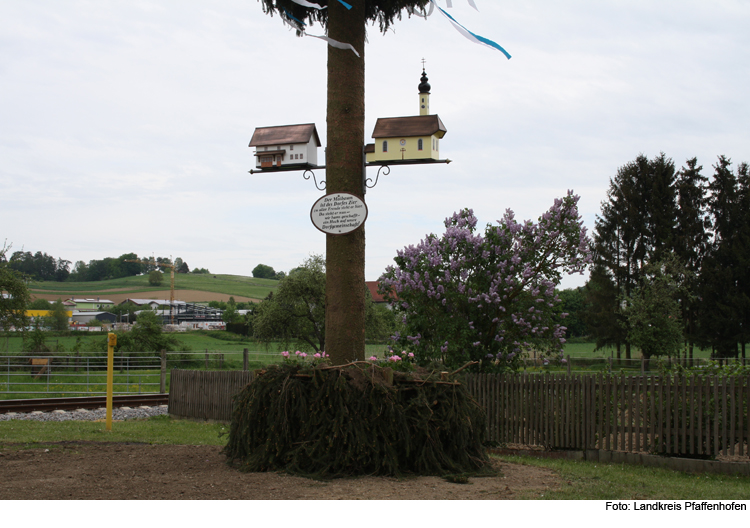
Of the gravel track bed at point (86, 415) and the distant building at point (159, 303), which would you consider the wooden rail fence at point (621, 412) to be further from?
the distant building at point (159, 303)

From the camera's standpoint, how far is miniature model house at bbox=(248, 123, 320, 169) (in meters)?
8.66

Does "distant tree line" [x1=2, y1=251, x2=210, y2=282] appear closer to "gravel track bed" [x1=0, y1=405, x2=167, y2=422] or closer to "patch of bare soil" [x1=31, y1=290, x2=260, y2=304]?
"patch of bare soil" [x1=31, y1=290, x2=260, y2=304]

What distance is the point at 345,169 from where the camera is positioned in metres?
7.30

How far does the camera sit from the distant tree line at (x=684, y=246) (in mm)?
42438

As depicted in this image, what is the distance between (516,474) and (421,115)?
501 cm

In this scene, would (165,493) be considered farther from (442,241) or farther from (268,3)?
(442,241)

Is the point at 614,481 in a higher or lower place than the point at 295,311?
lower

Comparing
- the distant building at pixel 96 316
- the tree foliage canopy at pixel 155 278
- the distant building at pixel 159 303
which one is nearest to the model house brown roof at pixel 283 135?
the distant building at pixel 96 316

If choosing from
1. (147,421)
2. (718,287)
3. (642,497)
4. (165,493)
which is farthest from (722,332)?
(165,493)

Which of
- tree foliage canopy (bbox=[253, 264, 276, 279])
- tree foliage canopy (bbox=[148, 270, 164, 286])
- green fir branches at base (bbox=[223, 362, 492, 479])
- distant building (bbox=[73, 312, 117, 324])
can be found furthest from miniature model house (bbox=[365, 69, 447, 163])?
tree foliage canopy (bbox=[253, 264, 276, 279])

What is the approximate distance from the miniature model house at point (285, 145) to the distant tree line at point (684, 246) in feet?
118

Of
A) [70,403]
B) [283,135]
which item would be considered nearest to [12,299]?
[70,403]

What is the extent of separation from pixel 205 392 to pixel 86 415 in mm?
3269

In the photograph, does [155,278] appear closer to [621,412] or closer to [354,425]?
[621,412]
